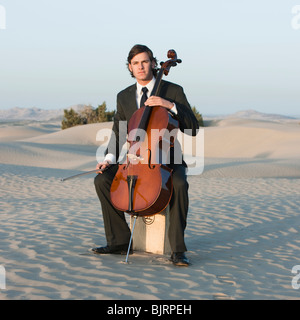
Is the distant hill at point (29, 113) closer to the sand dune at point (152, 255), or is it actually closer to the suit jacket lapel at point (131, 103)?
the sand dune at point (152, 255)

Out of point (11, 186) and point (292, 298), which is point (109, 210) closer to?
point (292, 298)

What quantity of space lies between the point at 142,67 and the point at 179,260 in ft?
5.86

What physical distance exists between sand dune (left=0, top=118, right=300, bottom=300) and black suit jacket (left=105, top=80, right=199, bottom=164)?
3.67ft

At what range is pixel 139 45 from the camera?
443cm

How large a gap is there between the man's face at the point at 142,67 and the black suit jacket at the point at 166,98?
0.51 feet

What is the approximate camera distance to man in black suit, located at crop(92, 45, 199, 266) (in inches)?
164

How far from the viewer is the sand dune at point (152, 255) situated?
3514 millimetres

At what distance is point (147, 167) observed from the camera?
402 cm

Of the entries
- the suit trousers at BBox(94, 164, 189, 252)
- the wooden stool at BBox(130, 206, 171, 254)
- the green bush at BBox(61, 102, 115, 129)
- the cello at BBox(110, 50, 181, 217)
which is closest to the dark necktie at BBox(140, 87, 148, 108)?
the cello at BBox(110, 50, 181, 217)

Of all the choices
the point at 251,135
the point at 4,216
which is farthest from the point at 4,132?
the point at 4,216

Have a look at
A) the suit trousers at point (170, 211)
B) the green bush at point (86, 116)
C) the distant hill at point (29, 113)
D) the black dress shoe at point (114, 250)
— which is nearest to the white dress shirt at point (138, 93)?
the suit trousers at point (170, 211)

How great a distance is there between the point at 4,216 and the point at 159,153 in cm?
348

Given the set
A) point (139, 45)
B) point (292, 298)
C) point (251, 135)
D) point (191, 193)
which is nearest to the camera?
point (292, 298)
